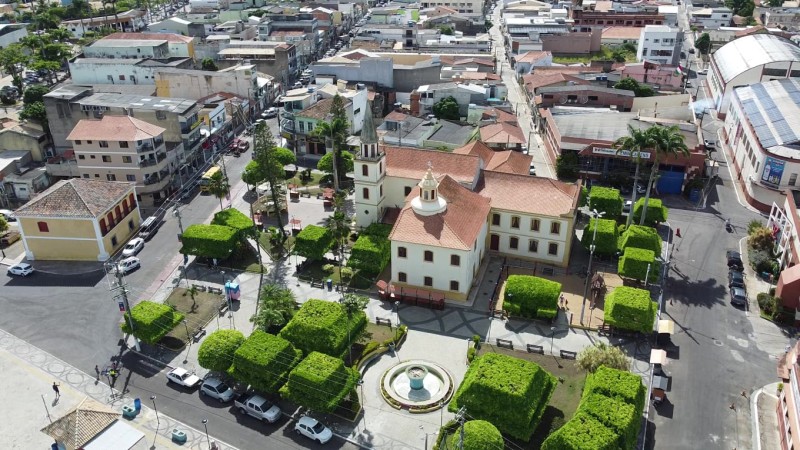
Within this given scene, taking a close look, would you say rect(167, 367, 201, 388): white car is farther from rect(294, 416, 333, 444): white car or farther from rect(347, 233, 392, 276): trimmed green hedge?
rect(347, 233, 392, 276): trimmed green hedge

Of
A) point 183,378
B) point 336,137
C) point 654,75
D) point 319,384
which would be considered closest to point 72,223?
point 183,378

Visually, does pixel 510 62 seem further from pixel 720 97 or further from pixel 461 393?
pixel 461 393

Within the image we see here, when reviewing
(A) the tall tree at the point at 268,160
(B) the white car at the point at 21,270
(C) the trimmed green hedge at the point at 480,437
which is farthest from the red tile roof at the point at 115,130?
(C) the trimmed green hedge at the point at 480,437

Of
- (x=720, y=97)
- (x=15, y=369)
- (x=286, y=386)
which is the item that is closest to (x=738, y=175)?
(x=720, y=97)

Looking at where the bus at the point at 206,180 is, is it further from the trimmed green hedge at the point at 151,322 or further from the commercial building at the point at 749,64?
the commercial building at the point at 749,64

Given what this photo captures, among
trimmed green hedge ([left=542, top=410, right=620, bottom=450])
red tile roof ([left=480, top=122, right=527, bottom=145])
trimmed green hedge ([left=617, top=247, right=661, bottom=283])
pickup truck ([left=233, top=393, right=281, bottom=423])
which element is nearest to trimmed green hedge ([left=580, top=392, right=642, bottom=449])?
trimmed green hedge ([left=542, top=410, right=620, bottom=450])

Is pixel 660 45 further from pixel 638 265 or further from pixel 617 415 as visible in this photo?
pixel 617 415
